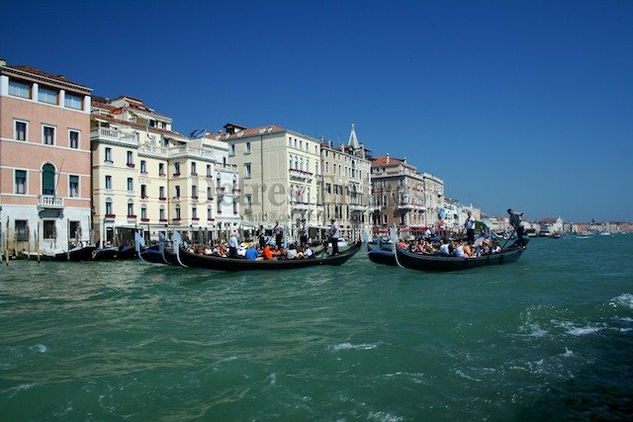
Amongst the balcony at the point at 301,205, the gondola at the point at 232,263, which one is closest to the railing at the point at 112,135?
the gondola at the point at 232,263

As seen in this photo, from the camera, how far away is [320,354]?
5.29 metres

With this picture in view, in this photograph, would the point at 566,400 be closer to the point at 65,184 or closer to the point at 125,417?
the point at 125,417

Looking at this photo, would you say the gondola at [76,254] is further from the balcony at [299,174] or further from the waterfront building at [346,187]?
the waterfront building at [346,187]

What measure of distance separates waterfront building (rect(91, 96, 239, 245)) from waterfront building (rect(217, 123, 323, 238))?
2.71 meters

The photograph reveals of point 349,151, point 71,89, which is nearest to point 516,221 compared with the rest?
point 71,89

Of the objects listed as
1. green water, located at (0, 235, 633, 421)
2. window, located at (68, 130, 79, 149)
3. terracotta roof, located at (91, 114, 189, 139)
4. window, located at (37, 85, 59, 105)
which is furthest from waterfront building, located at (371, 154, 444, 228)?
green water, located at (0, 235, 633, 421)

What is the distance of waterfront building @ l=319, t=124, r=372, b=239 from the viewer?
4000 centimetres

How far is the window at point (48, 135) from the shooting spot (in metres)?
21.9

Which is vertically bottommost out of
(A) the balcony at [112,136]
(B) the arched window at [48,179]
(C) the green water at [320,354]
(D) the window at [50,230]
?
(C) the green water at [320,354]

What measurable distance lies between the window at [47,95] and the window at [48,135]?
1.15 metres

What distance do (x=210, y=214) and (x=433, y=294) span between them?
2170 centimetres

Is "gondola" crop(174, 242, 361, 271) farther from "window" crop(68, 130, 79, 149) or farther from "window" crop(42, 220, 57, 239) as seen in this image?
"window" crop(68, 130, 79, 149)

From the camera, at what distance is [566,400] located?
3.97m

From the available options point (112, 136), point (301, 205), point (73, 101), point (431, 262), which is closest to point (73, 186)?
point (112, 136)
